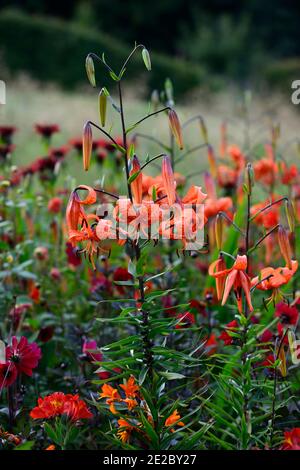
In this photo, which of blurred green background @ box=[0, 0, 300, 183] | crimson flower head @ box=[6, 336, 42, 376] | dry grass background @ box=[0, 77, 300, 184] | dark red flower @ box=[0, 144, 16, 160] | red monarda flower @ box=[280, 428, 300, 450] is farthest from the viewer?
blurred green background @ box=[0, 0, 300, 183]

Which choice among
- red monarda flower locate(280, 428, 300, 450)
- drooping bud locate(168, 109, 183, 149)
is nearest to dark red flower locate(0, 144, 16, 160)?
drooping bud locate(168, 109, 183, 149)

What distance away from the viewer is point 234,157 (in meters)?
2.96

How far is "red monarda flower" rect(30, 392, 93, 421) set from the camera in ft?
4.82

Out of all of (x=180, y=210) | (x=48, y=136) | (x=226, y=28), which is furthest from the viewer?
(x=226, y=28)

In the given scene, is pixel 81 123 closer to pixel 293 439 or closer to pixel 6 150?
pixel 6 150

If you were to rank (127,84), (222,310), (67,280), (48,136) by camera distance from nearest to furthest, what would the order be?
(222,310) < (67,280) < (48,136) < (127,84)

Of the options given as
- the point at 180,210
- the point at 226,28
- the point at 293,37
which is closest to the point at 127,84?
the point at 226,28

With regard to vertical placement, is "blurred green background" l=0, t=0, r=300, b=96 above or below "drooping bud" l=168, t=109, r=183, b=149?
above

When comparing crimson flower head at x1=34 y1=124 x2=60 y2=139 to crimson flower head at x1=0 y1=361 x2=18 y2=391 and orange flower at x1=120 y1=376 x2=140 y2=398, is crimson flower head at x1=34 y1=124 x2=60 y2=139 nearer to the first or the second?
crimson flower head at x1=0 y1=361 x2=18 y2=391

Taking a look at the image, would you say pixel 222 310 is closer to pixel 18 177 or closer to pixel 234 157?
pixel 234 157

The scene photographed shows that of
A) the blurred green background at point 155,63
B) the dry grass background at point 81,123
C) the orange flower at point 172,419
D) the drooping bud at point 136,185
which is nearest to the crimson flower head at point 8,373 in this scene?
the orange flower at point 172,419

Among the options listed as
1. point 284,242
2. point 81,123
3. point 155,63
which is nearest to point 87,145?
point 284,242

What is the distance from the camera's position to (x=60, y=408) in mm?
1477
